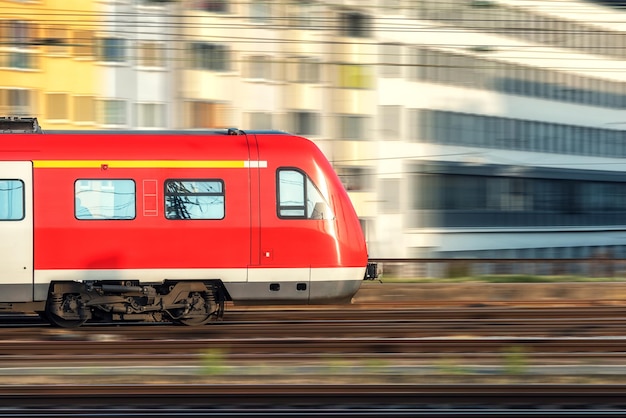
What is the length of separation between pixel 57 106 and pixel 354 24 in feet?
39.7

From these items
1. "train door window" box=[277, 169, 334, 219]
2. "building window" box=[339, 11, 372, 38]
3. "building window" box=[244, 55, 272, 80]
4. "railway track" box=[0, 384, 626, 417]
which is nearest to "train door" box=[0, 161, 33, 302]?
"train door window" box=[277, 169, 334, 219]

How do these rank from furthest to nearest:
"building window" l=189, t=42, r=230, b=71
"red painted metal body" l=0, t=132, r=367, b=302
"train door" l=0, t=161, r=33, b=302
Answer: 1. "building window" l=189, t=42, r=230, b=71
2. "red painted metal body" l=0, t=132, r=367, b=302
3. "train door" l=0, t=161, r=33, b=302

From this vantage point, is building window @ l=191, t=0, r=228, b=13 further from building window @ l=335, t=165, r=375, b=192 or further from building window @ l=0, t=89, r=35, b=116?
building window @ l=335, t=165, r=375, b=192

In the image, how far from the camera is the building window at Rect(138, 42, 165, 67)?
130 ft

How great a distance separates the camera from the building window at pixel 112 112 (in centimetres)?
3959

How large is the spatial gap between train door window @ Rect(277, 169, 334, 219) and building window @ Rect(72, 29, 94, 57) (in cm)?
2649

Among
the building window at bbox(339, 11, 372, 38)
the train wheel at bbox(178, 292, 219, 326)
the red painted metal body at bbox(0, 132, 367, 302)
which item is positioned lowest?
the train wheel at bbox(178, 292, 219, 326)

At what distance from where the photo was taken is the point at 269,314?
1653 cm

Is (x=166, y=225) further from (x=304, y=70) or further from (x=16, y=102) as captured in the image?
(x=304, y=70)

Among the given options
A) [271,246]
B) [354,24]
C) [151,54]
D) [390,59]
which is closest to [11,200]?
[271,246]

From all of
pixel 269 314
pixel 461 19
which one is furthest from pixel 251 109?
pixel 269 314

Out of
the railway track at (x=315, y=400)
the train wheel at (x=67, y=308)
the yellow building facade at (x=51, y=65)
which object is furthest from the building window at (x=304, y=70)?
the railway track at (x=315, y=400)

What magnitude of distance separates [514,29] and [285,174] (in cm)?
3435

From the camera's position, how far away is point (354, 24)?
4191 centimetres
